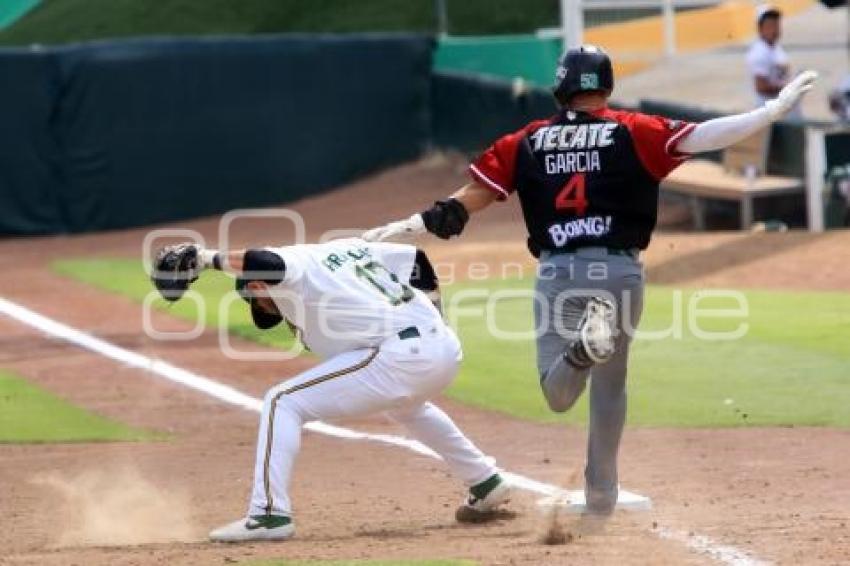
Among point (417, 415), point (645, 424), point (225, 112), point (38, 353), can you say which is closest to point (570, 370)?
point (417, 415)

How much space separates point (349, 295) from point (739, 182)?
11958 millimetres

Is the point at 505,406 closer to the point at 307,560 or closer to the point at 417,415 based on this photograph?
the point at 417,415

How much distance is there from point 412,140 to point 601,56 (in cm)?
1729

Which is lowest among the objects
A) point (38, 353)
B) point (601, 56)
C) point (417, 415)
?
→ point (38, 353)

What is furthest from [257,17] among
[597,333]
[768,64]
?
[597,333]

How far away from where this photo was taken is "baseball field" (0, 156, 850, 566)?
753 cm

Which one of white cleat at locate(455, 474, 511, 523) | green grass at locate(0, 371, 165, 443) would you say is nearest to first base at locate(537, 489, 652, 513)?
white cleat at locate(455, 474, 511, 523)

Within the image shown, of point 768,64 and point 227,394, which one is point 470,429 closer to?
point 227,394

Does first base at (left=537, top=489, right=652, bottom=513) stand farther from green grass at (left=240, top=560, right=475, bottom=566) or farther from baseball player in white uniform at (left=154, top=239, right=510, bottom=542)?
green grass at (left=240, top=560, right=475, bottom=566)

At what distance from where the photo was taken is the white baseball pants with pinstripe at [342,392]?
7.51 meters

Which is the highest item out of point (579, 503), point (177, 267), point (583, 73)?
point (583, 73)

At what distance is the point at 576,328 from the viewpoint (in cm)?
761

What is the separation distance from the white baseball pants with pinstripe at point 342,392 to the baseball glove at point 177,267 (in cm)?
57

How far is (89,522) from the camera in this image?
843cm
